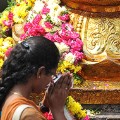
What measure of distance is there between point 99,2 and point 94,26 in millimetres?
329

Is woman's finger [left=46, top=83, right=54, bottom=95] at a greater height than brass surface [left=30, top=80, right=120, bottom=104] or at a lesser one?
greater

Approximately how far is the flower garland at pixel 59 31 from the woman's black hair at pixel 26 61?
2.79 m

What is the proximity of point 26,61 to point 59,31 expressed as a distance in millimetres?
3279

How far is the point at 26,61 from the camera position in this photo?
2562mm

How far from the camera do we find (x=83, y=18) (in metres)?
5.86

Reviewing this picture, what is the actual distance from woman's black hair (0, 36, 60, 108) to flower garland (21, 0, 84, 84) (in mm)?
2789

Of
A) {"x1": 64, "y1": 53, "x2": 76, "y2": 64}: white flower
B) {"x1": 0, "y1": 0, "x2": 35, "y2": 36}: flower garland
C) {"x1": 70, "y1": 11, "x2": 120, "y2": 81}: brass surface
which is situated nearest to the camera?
{"x1": 64, "y1": 53, "x2": 76, "y2": 64}: white flower

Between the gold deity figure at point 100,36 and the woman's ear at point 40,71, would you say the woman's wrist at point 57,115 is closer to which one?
the woman's ear at point 40,71

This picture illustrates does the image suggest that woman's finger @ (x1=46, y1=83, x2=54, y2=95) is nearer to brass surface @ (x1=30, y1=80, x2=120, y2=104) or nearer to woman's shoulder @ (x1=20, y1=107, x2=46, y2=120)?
woman's shoulder @ (x1=20, y1=107, x2=46, y2=120)

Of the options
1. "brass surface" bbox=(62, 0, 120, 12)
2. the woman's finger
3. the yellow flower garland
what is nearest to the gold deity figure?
"brass surface" bbox=(62, 0, 120, 12)

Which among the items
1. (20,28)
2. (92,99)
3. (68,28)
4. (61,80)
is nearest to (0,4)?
(20,28)

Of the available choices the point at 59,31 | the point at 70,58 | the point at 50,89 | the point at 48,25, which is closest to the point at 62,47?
the point at 70,58

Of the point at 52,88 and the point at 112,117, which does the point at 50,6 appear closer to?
the point at 112,117

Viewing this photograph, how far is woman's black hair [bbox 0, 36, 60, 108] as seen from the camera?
8.40ft
